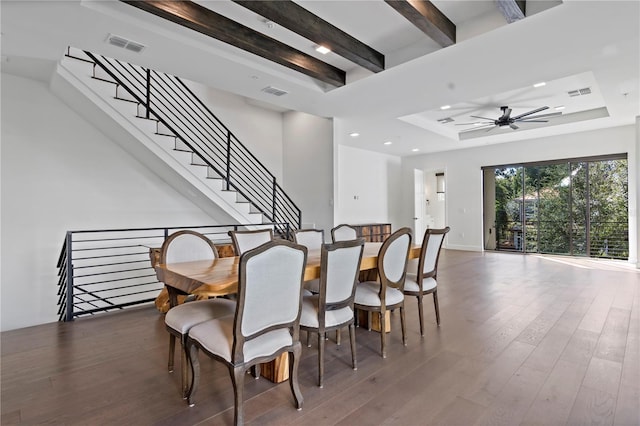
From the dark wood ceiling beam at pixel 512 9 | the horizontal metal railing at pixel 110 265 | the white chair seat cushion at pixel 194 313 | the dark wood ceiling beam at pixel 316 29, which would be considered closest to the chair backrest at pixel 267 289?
the white chair seat cushion at pixel 194 313

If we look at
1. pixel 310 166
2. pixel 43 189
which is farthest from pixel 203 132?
pixel 43 189

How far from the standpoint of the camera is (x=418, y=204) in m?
9.23

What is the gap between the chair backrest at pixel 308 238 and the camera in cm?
352

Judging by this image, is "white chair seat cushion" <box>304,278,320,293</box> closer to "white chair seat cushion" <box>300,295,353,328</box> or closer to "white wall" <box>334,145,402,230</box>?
"white chair seat cushion" <box>300,295,353,328</box>

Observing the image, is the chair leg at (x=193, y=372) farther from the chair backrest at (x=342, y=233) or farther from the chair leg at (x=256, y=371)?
the chair backrest at (x=342, y=233)

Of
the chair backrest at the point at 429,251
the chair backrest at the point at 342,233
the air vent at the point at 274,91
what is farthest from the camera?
the air vent at the point at 274,91

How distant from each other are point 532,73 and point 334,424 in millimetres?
4347

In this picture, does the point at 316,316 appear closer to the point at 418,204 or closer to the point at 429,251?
the point at 429,251

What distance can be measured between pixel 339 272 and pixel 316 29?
7.76ft

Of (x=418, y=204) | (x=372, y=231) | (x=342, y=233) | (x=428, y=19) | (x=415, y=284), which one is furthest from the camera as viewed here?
(x=418, y=204)

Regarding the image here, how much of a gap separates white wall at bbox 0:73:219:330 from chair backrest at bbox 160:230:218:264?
3.02m

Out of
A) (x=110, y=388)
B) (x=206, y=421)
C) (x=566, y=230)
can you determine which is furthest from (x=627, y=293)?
(x=110, y=388)

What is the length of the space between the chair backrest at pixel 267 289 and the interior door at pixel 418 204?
770cm

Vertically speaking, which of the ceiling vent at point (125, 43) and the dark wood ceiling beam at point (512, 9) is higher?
the ceiling vent at point (125, 43)
